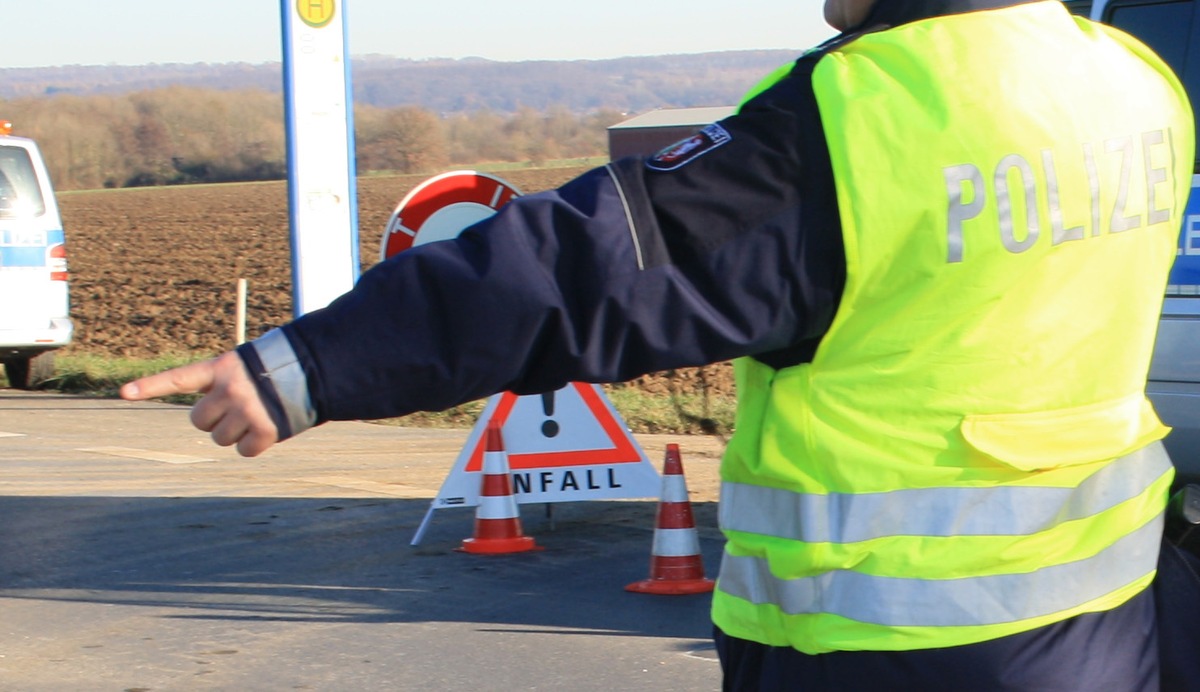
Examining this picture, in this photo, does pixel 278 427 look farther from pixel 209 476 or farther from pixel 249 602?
pixel 209 476

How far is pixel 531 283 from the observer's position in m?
1.67

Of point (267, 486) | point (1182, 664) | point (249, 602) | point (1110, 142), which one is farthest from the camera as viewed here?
point (267, 486)

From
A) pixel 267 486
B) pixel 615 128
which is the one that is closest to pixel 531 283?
pixel 267 486

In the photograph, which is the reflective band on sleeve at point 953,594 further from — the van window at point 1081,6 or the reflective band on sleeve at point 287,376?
the van window at point 1081,6

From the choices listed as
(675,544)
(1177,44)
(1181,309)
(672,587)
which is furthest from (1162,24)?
(672,587)

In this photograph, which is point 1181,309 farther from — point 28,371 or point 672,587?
point 28,371

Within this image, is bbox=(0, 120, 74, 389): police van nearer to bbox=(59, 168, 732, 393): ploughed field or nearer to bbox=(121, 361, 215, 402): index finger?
bbox=(59, 168, 732, 393): ploughed field

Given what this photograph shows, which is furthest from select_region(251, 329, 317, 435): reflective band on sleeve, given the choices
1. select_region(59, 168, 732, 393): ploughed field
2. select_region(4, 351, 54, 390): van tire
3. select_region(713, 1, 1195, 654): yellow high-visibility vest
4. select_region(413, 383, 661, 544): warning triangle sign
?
select_region(4, 351, 54, 390): van tire

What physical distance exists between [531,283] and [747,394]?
410mm

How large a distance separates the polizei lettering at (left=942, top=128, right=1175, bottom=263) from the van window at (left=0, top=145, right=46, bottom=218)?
40.3 ft

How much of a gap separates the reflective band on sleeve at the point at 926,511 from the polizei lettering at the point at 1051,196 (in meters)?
0.29

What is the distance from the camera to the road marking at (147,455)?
9.52 meters

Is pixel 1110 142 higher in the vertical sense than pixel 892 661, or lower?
higher

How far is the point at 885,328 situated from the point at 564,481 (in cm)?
518
